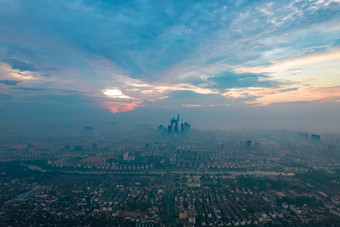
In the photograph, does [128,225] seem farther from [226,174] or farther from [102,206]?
[226,174]

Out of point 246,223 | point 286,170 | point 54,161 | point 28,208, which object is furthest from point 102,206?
point 286,170

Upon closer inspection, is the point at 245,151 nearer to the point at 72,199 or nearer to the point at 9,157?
the point at 72,199

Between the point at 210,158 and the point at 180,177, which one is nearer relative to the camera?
the point at 180,177

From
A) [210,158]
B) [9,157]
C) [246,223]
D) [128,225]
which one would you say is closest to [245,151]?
[210,158]

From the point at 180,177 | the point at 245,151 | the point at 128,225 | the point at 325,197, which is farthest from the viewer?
the point at 245,151

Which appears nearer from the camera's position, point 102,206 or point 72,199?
point 102,206

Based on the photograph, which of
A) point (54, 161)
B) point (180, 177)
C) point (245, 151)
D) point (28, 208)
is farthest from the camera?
point (245, 151)

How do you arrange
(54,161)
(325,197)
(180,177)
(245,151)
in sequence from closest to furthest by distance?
(325,197) → (180,177) → (54,161) → (245,151)

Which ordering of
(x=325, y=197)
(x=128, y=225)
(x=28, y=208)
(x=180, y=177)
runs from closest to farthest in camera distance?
(x=128, y=225), (x=28, y=208), (x=325, y=197), (x=180, y=177)
